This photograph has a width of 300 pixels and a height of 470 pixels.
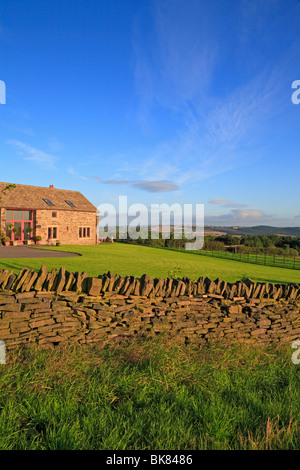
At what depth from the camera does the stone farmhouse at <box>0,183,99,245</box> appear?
34.0 m

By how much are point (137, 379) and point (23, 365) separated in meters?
1.66

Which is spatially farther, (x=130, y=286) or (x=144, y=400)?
(x=130, y=286)

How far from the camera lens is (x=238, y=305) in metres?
6.68

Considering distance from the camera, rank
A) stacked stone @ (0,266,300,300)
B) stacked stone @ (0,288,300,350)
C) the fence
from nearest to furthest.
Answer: stacked stone @ (0,288,300,350) < stacked stone @ (0,266,300,300) < the fence

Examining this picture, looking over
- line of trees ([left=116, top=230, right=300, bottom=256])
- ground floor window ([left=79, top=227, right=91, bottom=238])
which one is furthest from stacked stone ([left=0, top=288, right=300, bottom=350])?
ground floor window ([left=79, top=227, right=91, bottom=238])

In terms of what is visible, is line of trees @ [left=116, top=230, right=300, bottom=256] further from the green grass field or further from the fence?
the green grass field

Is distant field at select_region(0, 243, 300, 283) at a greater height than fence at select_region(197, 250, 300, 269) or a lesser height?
greater

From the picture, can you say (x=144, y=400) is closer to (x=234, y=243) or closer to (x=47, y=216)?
(x=47, y=216)

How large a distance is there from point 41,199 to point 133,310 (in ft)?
115

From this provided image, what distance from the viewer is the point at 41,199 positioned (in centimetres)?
3691

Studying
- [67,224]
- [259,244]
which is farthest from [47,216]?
[259,244]

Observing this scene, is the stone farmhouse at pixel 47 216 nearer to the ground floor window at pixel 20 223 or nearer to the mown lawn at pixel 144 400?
the ground floor window at pixel 20 223

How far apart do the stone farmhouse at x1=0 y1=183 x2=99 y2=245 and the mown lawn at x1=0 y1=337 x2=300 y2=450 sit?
31.4 meters
